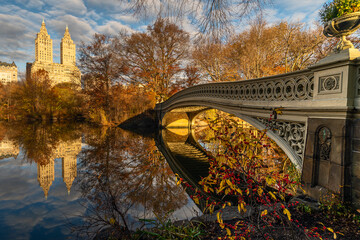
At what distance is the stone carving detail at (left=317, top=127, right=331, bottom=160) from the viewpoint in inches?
130

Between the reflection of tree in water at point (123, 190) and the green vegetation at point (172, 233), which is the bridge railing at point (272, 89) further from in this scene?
the reflection of tree in water at point (123, 190)

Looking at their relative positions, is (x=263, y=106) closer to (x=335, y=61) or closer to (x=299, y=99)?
(x=299, y=99)

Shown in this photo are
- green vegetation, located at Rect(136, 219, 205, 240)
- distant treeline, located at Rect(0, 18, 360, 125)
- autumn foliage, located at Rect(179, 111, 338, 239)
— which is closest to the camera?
autumn foliage, located at Rect(179, 111, 338, 239)

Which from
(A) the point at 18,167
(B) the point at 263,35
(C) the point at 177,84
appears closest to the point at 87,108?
(C) the point at 177,84

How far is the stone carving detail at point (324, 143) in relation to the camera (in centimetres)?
329

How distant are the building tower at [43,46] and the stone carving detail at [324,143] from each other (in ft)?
454

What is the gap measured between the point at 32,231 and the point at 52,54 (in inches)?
5689

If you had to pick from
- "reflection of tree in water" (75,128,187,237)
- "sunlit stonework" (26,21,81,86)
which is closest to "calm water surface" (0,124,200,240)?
"reflection of tree in water" (75,128,187,237)

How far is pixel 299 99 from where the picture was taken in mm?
4176

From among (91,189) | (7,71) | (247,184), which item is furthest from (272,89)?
(7,71)

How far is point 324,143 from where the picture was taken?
337 cm

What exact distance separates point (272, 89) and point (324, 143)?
226 cm

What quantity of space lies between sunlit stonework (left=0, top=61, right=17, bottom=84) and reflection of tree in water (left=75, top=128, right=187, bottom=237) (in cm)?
12321

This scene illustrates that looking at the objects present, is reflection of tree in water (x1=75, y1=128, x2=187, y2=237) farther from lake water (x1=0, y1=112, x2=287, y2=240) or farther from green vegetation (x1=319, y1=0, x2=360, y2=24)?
green vegetation (x1=319, y1=0, x2=360, y2=24)
